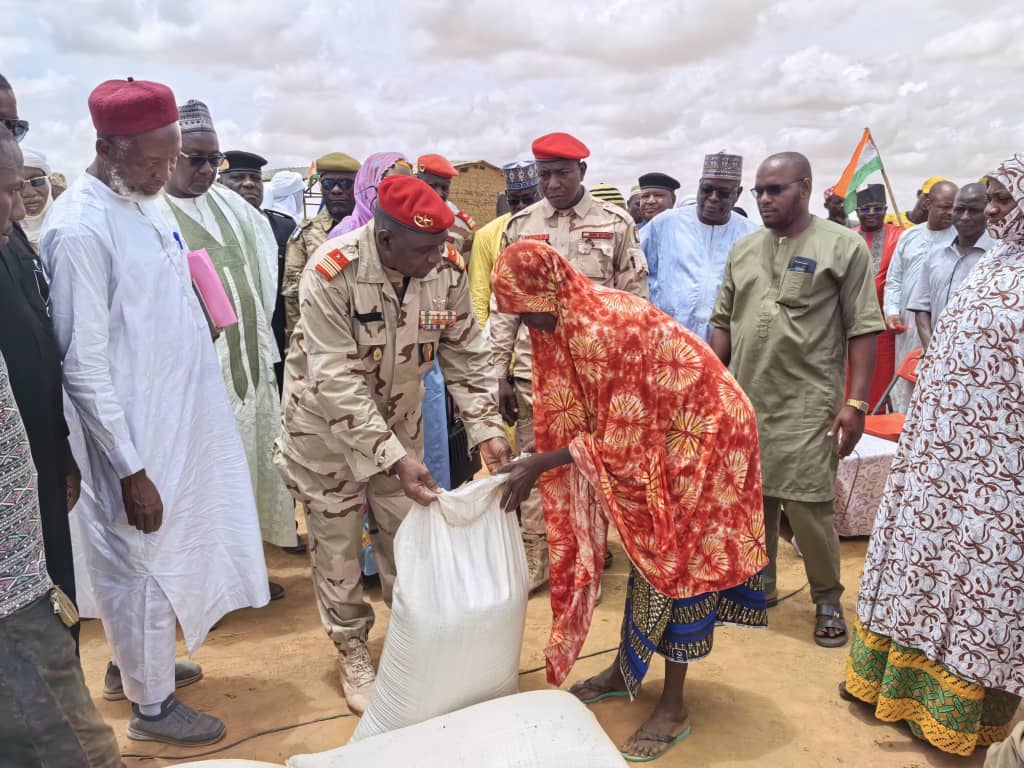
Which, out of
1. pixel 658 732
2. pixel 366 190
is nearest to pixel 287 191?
pixel 366 190

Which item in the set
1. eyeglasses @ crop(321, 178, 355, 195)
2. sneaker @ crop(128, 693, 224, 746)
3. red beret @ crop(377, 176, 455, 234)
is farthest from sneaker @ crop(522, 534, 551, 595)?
eyeglasses @ crop(321, 178, 355, 195)

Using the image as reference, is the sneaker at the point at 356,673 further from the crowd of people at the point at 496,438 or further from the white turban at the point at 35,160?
the white turban at the point at 35,160

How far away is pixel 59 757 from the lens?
1.73 m

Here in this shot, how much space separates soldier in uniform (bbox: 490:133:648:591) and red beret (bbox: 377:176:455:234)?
158cm

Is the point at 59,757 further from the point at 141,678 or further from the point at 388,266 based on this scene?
the point at 388,266

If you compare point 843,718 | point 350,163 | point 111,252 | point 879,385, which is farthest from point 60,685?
point 879,385

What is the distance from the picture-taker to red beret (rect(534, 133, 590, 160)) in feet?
14.1

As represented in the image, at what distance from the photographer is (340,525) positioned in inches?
126

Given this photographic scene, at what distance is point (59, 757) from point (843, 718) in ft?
9.23

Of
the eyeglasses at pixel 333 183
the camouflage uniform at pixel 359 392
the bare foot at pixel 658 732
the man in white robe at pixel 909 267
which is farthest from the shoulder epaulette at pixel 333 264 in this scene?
the man in white robe at pixel 909 267

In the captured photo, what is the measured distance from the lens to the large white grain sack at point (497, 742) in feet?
7.33

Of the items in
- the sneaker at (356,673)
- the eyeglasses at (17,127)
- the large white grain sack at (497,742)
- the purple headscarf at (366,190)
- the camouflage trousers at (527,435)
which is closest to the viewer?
the large white grain sack at (497,742)

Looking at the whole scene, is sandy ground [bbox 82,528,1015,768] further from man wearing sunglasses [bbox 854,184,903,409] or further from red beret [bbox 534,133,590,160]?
man wearing sunglasses [bbox 854,184,903,409]

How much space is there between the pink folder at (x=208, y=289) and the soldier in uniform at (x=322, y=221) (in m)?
1.65
